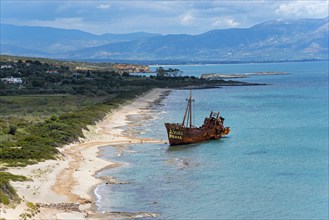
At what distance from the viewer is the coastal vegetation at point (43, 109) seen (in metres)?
38.0

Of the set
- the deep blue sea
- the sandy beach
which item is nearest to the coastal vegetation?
the sandy beach

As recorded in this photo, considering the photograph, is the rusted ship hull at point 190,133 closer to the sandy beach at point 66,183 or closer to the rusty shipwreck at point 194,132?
the rusty shipwreck at point 194,132

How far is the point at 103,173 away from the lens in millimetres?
37938

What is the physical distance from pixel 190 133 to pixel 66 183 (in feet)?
77.7

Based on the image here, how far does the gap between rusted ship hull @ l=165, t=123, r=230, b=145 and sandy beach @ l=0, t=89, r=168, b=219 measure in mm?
3436

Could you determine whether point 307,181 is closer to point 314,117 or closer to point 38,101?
point 314,117

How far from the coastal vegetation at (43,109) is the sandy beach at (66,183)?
0.83 m

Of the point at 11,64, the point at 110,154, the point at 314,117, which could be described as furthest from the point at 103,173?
the point at 11,64

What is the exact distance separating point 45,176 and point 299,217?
14573 mm

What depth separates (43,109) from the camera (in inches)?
3091

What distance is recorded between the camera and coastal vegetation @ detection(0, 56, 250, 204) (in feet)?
125

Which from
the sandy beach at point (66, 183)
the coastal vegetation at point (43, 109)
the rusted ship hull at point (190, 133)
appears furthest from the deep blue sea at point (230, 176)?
the coastal vegetation at point (43, 109)

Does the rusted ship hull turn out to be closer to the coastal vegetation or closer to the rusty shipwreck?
the rusty shipwreck

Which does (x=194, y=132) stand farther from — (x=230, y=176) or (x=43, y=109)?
(x=43, y=109)
